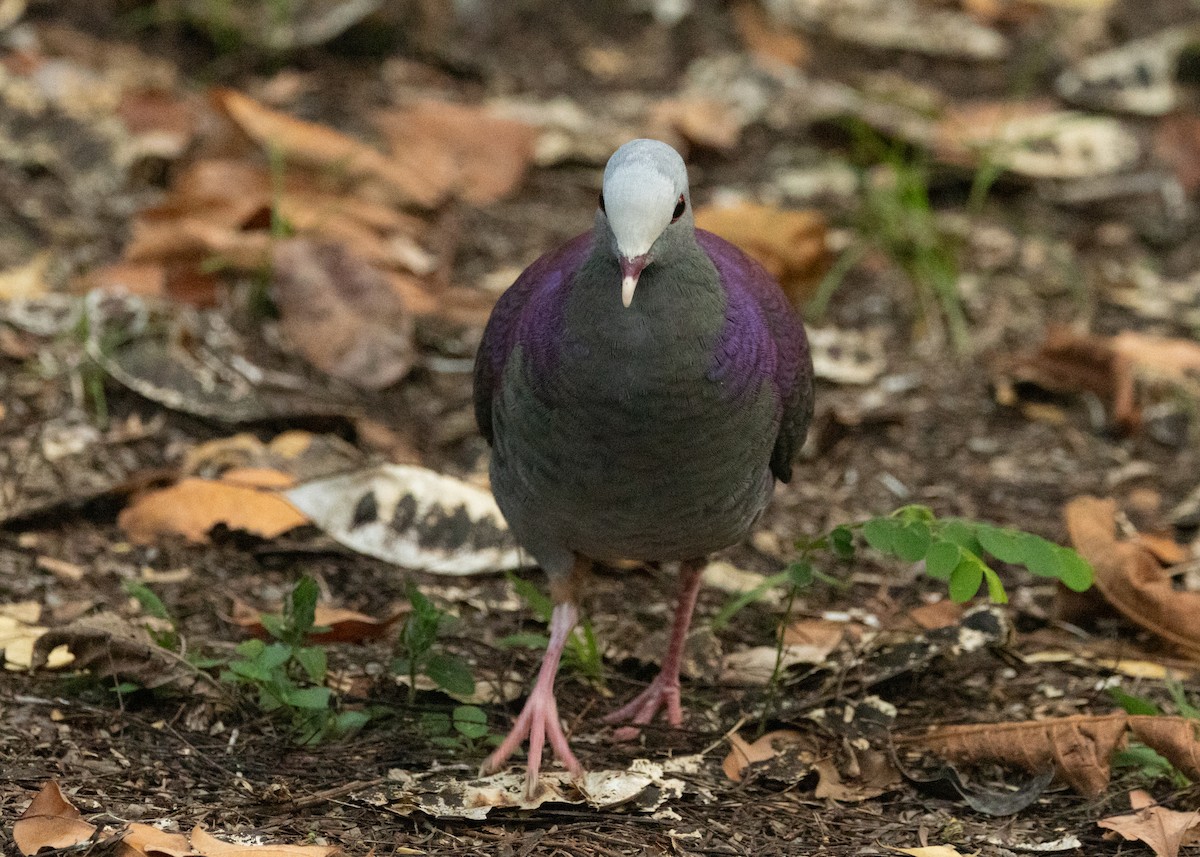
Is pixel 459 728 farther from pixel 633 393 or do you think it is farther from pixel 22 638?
pixel 22 638

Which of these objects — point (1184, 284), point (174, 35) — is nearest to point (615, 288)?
point (1184, 284)

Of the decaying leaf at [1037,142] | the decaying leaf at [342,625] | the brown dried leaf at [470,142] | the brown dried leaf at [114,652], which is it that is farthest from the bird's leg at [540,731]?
the decaying leaf at [1037,142]

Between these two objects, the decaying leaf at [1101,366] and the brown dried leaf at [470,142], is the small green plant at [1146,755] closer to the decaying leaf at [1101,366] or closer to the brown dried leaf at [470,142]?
the decaying leaf at [1101,366]

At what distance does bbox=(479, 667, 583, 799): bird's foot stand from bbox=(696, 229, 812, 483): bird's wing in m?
0.85

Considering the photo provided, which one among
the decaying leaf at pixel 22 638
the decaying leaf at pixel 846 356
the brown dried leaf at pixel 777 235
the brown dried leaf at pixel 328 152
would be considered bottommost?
the decaying leaf at pixel 22 638

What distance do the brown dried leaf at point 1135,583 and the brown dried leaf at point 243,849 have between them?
238 centimetres

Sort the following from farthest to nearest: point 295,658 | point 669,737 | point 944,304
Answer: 1. point 944,304
2. point 669,737
3. point 295,658

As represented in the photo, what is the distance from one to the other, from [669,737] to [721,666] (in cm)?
41

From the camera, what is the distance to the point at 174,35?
7582 mm

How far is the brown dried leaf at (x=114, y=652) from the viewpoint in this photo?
3.60 meters

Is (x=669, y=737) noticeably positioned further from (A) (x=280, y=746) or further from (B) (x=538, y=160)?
(B) (x=538, y=160)

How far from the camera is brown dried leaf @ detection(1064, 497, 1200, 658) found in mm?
4246

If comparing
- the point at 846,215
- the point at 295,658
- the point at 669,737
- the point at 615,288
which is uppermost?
the point at 615,288

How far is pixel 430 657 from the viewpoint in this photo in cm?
371
